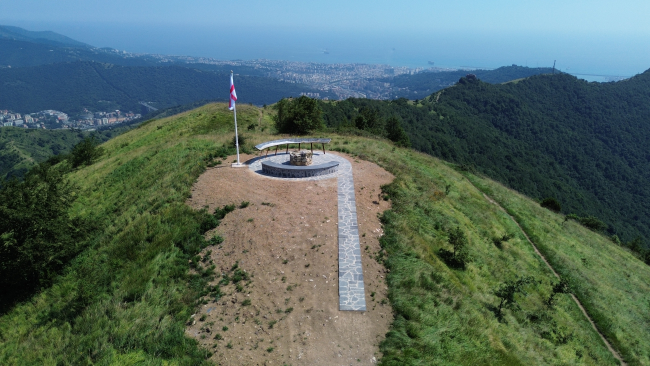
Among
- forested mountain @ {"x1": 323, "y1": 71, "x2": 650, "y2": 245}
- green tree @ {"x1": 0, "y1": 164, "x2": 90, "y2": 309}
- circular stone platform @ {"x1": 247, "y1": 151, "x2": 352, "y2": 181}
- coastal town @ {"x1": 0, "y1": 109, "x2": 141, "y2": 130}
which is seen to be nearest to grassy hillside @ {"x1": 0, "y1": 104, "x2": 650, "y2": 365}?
green tree @ {"x1": 0, "y1": 164, "x2": 90, "y2": 309}

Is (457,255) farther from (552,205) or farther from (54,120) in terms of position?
(54,120)

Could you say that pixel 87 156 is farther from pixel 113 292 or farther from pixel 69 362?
pixel 69 362

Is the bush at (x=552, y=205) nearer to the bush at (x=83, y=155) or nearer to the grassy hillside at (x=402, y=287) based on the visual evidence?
the grassy hillside at (x=402, y=287)

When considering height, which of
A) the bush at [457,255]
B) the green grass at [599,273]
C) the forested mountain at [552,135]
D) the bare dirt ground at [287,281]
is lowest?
the forested mountain at [552,135]

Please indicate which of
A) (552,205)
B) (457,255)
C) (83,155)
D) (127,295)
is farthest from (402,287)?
(83,155)

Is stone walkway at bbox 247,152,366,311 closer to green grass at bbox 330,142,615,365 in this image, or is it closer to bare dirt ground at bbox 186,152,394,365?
bare dirt ground at bbox 186,152,394,365

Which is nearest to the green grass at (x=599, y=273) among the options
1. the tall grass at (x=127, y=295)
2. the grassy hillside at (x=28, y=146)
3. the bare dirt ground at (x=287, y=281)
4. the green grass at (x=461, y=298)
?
the green grass at (x=461, y=298)

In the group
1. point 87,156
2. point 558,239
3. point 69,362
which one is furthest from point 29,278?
point 558,239
